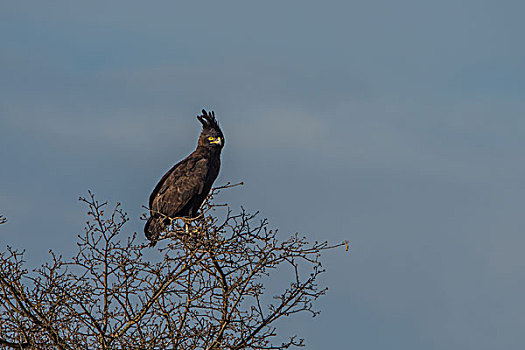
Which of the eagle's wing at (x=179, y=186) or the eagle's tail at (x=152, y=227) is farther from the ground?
the eagle's wing at (x=179, y=186)

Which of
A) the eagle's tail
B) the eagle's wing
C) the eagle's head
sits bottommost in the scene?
the eagle's tail

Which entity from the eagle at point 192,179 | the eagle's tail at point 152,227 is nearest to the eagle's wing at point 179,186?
the eagle at point 192,179

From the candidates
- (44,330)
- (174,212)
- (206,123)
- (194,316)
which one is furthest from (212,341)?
(206,123)

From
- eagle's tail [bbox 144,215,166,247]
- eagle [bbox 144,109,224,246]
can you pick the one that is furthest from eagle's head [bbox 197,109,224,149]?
Answer: eagle's tail [bbox 144,215,166,247]

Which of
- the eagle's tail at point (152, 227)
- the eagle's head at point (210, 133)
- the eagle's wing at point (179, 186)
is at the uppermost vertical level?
the eagle's head at point (210, 133)

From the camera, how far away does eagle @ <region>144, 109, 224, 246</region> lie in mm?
14359

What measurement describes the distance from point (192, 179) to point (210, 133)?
1042mm

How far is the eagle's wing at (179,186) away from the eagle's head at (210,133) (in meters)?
0.40

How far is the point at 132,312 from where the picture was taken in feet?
31.6

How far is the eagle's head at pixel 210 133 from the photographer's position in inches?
588

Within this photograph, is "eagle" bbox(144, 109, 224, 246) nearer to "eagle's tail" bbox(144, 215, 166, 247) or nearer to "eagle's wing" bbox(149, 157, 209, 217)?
"eagle's wing" bbox(149, 157, 209, 217)

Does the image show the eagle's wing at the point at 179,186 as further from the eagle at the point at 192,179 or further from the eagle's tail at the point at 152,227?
the eagle's tail at the point at 152,227

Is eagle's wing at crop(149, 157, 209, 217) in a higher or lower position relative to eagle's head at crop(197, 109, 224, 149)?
lower

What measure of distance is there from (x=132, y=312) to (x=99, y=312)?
0.37 metres
